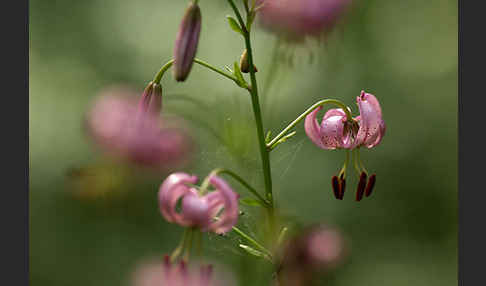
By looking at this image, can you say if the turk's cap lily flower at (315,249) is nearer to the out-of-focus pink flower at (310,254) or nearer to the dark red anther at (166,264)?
the out-of-focus pink flower at (310,254)

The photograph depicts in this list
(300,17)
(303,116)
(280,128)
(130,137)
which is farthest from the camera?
(280,128)

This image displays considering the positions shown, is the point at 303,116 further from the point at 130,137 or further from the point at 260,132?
the point at 130,137

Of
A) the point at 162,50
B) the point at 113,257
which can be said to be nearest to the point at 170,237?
the point at 113,257

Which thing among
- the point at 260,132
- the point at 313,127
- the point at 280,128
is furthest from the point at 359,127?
the point at 280,128

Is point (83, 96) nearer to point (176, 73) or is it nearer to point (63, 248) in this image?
point (63, 248)

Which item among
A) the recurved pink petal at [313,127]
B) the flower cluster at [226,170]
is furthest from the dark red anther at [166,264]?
the recurved pink petal at [313,127]

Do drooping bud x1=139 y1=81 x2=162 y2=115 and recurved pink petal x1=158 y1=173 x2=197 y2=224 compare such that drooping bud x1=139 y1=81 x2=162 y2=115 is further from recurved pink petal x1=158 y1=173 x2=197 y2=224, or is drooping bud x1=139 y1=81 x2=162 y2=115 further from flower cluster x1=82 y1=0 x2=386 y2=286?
recurved pink petal x1=158 y1=173 x2=197 y2=224
